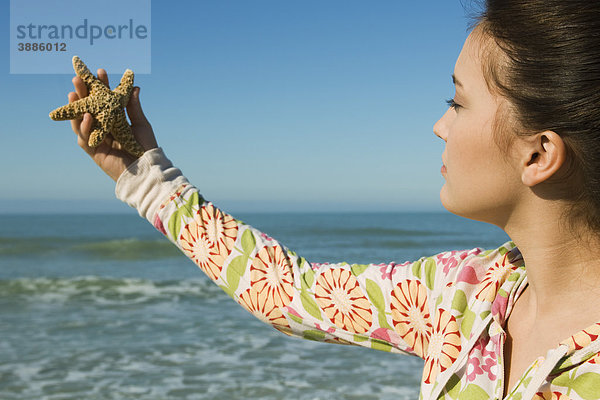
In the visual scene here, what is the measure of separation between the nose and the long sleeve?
0.31 metres

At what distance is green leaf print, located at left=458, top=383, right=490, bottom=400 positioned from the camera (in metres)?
1.18

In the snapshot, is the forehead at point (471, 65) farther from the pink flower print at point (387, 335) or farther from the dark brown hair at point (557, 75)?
the pink flower print at point (387, 335)

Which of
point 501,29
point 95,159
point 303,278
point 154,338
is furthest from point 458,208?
point 154,338

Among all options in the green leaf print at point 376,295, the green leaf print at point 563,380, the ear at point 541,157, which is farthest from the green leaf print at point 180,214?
the green leaf print at point 563,380

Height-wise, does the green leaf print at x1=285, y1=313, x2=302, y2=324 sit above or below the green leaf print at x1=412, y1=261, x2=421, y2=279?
below

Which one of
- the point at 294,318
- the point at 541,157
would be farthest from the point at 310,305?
the point at 541,157

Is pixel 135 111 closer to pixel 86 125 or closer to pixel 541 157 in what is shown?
pixel 86 125

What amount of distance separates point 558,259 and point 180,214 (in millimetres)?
962

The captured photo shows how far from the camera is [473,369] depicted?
121 cm

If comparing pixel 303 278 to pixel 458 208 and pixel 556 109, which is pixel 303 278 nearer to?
pixel 458 208

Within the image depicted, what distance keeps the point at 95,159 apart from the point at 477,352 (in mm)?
1110

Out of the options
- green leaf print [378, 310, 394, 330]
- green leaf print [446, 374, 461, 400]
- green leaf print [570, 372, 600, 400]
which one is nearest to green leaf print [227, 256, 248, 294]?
green leaf print [378, 310, 394, 330]

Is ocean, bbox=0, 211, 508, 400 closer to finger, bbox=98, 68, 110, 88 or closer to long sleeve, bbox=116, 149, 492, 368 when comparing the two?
long sleeve, bbox=116, 149, 492, 368

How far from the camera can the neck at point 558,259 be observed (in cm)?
120
